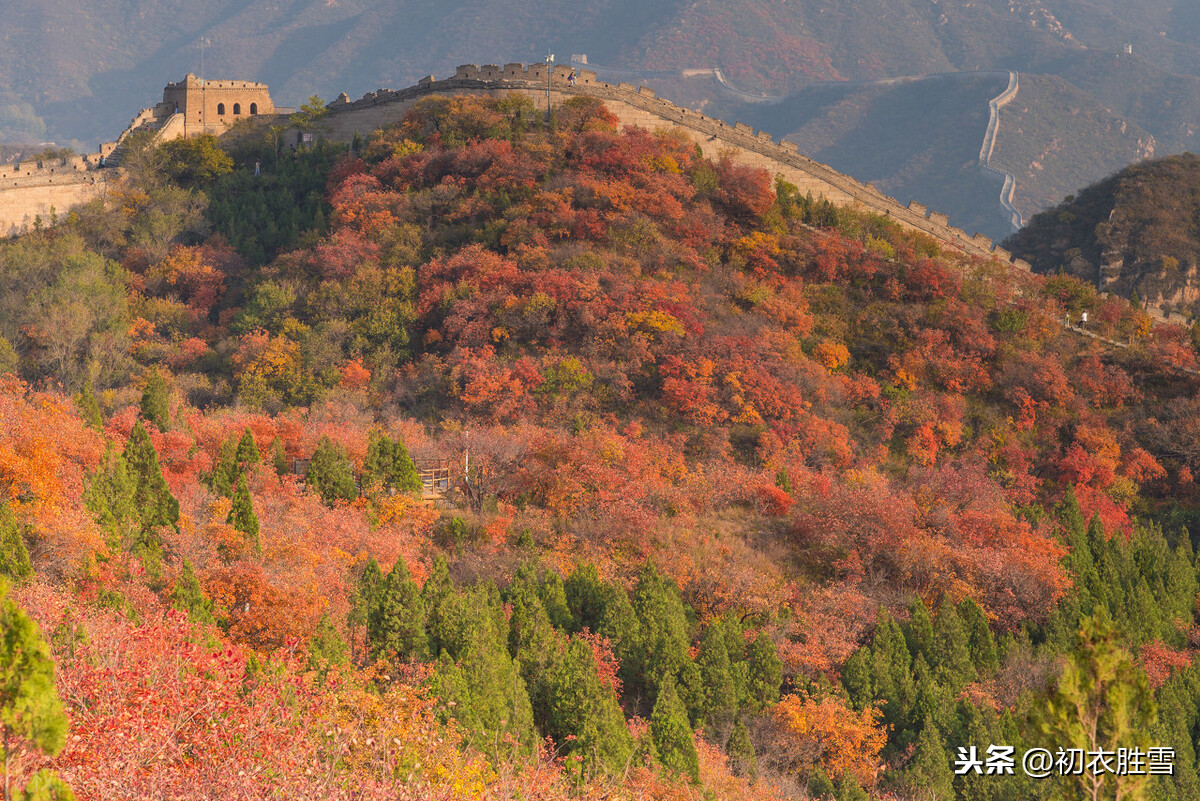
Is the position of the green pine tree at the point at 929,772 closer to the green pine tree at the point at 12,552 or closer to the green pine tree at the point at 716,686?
the green pine tree at the point at 716,686

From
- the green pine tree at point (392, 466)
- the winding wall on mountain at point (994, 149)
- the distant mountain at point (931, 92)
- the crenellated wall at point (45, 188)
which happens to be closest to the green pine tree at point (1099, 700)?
the green pine tree at point (392, 466)

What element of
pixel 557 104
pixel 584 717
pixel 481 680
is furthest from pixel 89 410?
pixel 557 104

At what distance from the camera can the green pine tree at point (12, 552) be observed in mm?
24484

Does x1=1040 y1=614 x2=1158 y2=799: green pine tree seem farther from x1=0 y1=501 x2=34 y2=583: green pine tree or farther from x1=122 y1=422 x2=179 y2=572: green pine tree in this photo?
x1=122 y1=422 x2=179 y2=572: green pine tree

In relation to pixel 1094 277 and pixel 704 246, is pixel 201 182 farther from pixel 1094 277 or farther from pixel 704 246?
pixel 1094 277

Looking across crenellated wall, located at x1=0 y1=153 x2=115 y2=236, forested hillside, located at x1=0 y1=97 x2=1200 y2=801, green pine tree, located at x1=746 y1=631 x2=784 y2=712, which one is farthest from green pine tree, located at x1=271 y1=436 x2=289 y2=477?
crenellated wall, located at x1=0 y1=153 x2=115 y2=236

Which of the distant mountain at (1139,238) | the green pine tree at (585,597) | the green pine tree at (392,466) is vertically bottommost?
the green pine tree at (585,597)

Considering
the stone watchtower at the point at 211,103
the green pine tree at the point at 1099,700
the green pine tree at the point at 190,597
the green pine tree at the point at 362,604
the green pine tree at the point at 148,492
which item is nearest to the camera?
the green pine tree at the point at 1099,700

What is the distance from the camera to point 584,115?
58.8 metres

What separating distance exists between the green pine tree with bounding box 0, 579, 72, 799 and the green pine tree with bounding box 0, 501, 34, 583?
12.0 meters

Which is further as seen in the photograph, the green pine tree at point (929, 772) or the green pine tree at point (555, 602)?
the green pine tree at point (555, 602)

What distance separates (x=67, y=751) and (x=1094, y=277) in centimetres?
7663

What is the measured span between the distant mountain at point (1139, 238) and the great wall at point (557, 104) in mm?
17057

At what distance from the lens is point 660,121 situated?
6106 centimetres
